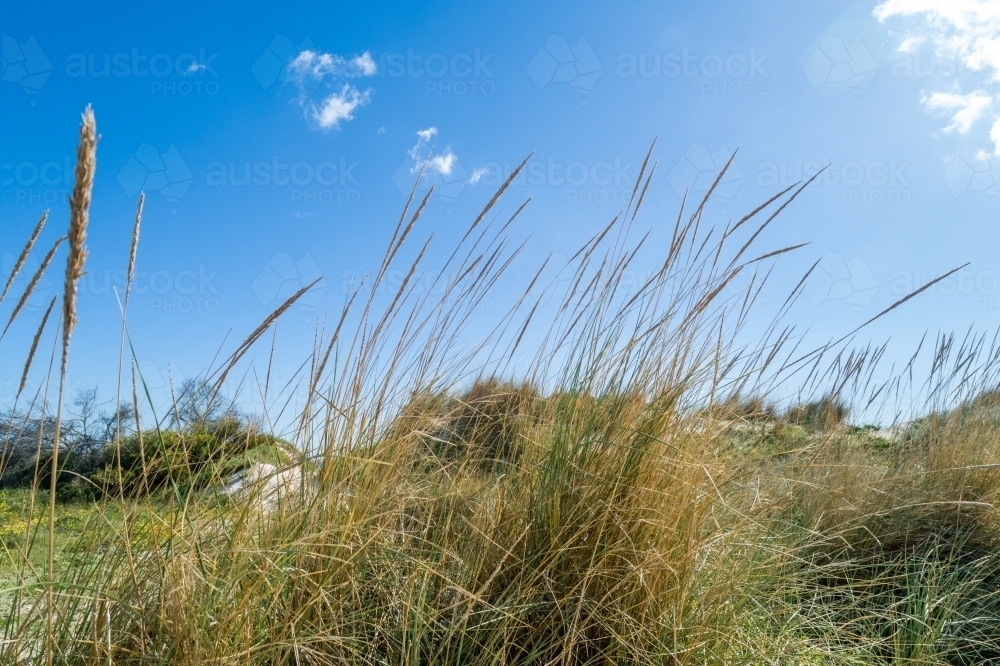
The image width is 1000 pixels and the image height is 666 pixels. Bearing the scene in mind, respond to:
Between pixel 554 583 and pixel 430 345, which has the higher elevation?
pixel 430 345

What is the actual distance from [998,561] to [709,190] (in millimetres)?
1974

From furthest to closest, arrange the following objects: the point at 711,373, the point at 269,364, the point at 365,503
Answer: the point at 711,373, the point at 269,364, the point at 365,503

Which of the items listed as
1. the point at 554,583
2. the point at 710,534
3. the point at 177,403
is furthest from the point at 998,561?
the point at 177,403

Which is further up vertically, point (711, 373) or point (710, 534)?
point (711, 373)

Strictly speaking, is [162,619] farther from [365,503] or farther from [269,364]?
[269,364]

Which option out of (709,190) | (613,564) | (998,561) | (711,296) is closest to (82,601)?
(613,564)

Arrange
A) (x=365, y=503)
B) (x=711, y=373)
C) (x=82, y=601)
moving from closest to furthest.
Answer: (x=82, y=601) → (x=365, y=503) → (x=711, y=373)

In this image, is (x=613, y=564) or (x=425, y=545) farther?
(x=425, y=545)

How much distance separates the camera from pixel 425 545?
67.8 inches

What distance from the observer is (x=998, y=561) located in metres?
2.54

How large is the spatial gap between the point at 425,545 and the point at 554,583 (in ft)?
1.22

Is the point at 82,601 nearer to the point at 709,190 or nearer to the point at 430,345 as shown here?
the point at 430,345

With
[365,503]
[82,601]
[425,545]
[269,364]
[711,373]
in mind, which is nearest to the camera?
[82,601]

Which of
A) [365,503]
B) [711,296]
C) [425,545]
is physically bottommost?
[425,545]
